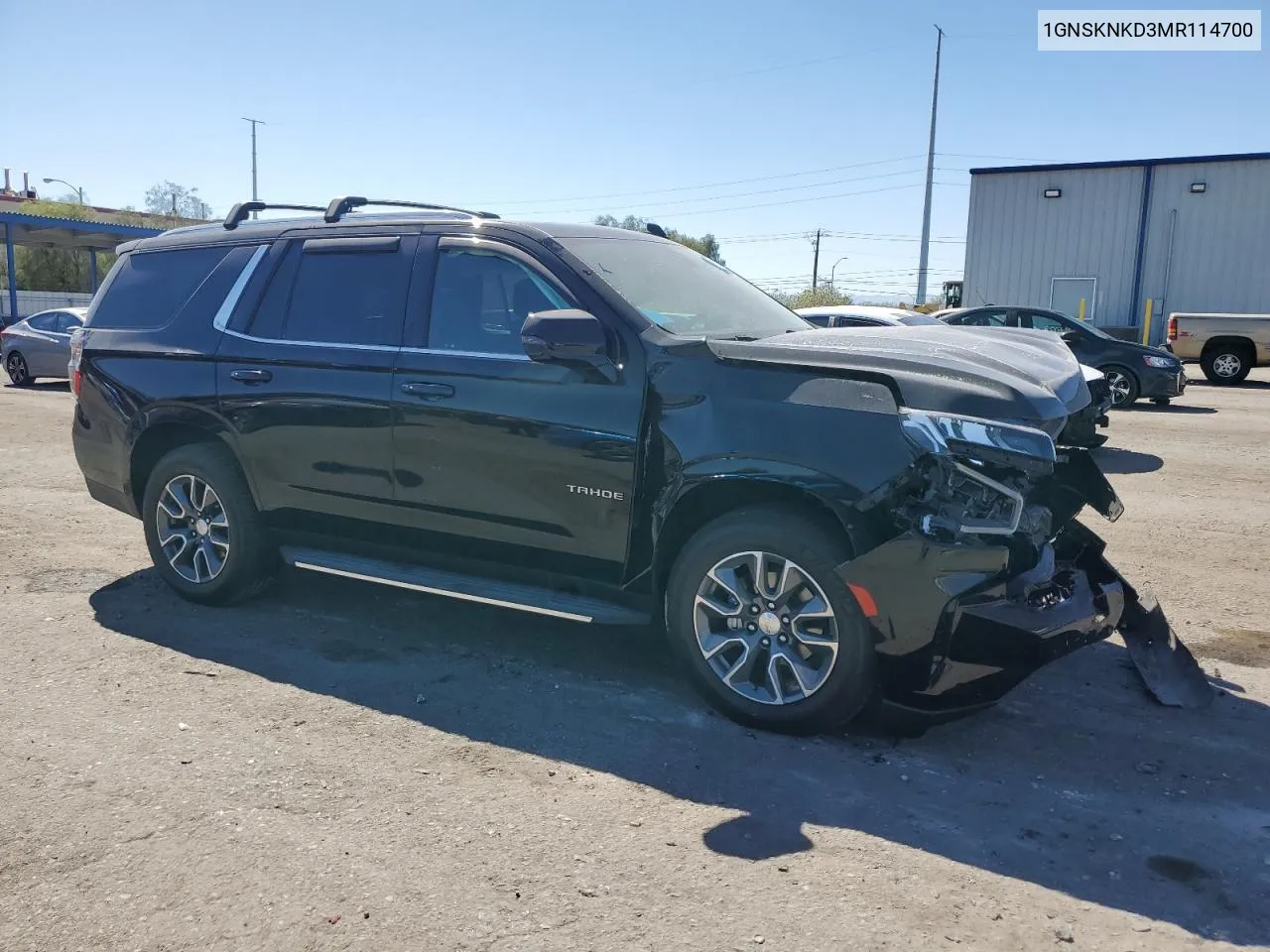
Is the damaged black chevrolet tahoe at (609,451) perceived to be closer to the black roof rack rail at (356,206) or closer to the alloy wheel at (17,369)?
the black roof rack rail at (356,206)

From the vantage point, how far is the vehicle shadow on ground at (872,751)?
10.5 ft

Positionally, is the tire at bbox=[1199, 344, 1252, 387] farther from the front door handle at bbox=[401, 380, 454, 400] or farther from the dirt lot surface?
the front door handle at bbox=[401, 380, 454, 400]

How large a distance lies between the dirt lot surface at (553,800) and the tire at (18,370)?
1651 centimetres

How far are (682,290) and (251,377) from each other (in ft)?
7.29

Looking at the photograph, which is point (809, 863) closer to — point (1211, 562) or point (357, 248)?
point (357, 248)

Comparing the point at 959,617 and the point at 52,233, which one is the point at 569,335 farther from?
the point at 52,233

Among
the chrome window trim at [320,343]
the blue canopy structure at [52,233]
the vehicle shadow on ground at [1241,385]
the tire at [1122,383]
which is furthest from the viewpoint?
the blue canopy structure at [52,233]

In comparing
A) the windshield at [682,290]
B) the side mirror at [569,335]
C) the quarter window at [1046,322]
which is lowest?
the side mirror at [569,335]

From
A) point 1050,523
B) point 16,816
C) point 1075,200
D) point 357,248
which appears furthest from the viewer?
point 1075,200

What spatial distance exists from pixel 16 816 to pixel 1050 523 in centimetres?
378

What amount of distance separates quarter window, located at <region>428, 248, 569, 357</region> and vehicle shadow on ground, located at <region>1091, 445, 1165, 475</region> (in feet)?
22.8

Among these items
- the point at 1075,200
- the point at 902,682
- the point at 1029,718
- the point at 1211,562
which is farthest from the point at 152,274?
the point at 1075,200

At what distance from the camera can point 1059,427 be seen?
3.82 meters

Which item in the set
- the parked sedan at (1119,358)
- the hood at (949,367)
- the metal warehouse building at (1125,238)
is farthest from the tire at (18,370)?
the metal warehouse building at (1125,238)
